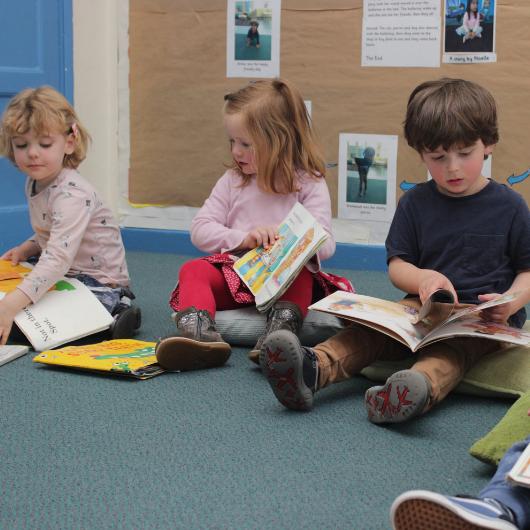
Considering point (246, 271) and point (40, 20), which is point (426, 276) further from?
point (40, 20)

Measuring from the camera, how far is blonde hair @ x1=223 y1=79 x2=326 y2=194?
1.73 metres

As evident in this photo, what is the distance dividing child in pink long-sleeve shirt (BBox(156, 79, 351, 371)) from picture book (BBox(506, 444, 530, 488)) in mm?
778

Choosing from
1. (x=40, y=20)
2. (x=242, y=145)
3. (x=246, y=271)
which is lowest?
(x=246, y=271)

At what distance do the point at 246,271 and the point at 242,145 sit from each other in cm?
27

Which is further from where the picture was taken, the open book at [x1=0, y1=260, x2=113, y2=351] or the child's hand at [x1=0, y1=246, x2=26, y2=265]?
the child's hand at [x1=0, y1=246, x2=26, y2=265]

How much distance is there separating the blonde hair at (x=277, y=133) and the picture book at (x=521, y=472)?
98 cm

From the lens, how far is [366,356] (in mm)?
1400

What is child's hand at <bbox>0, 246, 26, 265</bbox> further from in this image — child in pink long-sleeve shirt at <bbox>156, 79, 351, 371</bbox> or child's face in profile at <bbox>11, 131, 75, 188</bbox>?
child in pink long-sleeve shirt at <bbox>156, 79, 351, 371</bbox>

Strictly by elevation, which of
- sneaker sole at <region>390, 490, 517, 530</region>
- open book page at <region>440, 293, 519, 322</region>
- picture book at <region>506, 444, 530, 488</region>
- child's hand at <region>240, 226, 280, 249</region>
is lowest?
sneaker sole at <region>390, 490, 517, 530</region>

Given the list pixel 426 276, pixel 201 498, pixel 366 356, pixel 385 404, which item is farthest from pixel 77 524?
pixel 426 276

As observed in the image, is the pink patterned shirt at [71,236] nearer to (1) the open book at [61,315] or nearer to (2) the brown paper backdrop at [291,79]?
(1) the open book at [61,315]

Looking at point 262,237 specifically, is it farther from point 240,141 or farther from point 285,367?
point 285,367

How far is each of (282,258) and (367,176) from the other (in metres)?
1.01

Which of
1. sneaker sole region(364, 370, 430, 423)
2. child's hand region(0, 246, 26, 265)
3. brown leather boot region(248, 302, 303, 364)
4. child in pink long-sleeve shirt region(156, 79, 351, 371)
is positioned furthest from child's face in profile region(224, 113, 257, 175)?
sneaker sole region(364, 370, 430, 423)
